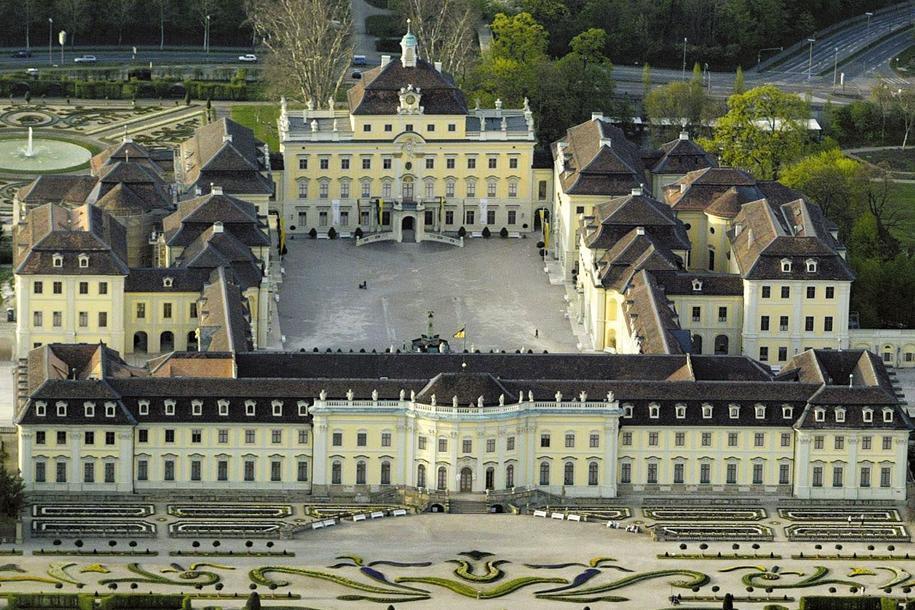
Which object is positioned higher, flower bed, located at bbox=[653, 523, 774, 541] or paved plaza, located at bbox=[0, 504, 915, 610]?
flower bed, located at bbox=[653, 523, 774, 541]

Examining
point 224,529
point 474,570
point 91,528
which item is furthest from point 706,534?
point 91,528

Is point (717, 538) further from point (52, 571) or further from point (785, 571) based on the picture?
point (52, 571)

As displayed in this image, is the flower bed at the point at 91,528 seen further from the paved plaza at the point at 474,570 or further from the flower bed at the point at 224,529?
the flower bed at the point at 224,529

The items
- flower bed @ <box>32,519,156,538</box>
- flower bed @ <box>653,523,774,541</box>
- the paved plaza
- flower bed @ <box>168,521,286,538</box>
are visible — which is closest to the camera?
the paved plaza

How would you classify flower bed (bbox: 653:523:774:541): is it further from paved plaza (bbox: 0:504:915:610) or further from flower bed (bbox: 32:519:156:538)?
flower bed (bbox: 32:519:156:538)

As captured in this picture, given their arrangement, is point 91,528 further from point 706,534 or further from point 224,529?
point 706,534

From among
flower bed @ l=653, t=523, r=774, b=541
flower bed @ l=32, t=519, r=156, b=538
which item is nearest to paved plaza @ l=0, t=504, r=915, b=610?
flower bed @ l=653, t=523, r=774, b=541
